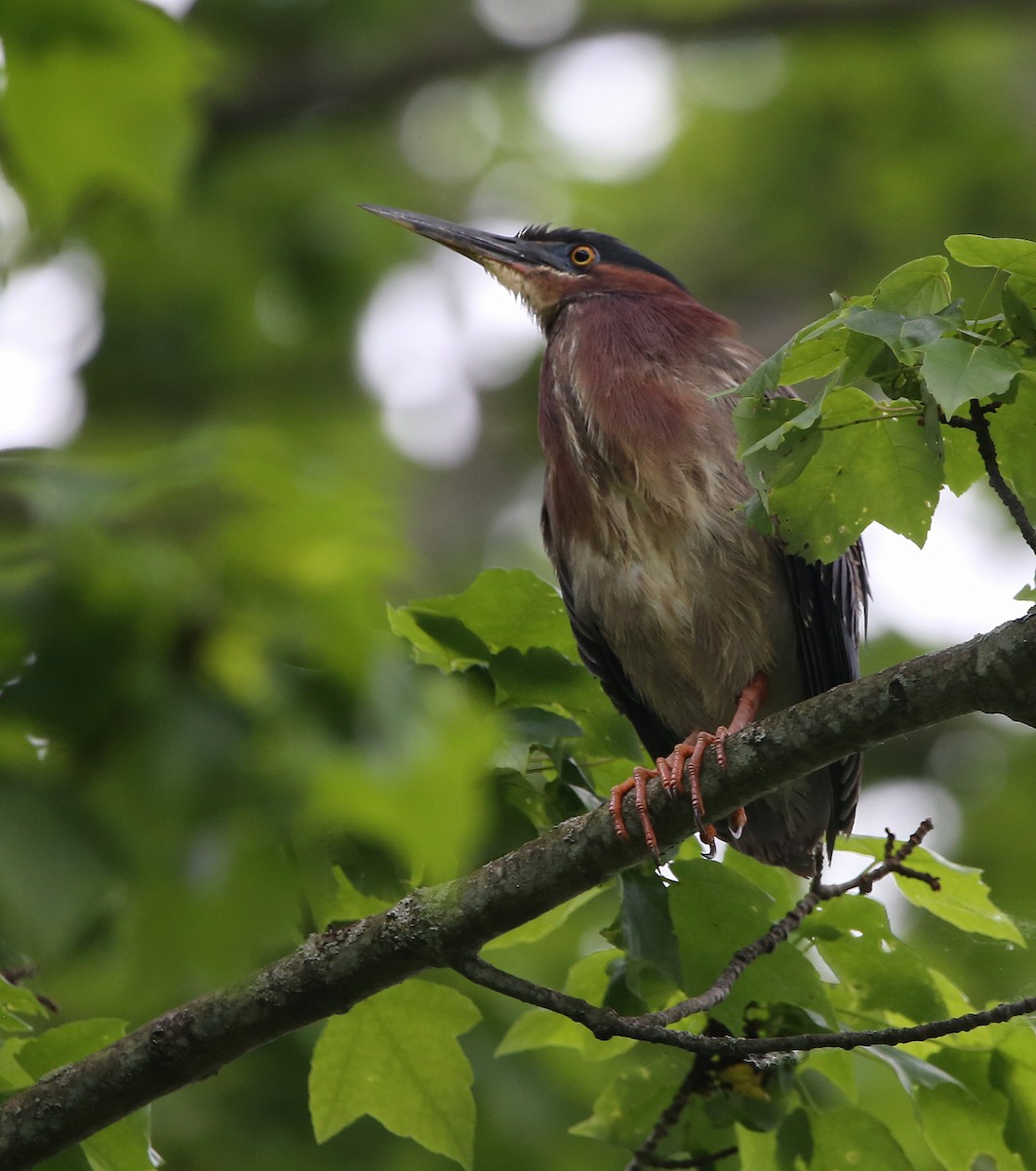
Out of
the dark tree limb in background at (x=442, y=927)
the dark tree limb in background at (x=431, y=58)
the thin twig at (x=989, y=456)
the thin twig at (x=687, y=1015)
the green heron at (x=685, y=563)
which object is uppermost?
the dark tree limb in background at (x=431, y=58)

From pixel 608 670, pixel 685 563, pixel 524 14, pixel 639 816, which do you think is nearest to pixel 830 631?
pixel 685 563

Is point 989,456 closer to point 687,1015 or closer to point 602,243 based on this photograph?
point 687,1015

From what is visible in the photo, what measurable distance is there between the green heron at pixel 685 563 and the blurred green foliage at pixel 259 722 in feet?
2.69

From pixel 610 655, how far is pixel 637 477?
702 mm

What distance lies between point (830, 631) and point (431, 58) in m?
5.14

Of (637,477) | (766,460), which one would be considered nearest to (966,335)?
(766,460)

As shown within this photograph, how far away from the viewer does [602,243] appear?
204 inches

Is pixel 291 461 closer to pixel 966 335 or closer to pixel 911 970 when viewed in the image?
pixel 966 335

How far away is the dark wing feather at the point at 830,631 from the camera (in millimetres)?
4148

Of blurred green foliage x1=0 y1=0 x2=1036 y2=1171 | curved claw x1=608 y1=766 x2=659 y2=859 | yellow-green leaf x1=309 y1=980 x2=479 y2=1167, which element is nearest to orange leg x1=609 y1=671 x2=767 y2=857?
curved claw x1=608 y1=766 x2=659 y2=859

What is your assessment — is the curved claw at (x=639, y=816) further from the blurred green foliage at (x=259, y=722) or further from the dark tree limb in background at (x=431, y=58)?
the dark tree limb in background at (x=431, y=58)

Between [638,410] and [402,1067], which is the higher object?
[638,410]

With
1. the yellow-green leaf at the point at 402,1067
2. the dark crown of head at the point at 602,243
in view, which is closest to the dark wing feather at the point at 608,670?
the dark crown of head at the point at 602,243

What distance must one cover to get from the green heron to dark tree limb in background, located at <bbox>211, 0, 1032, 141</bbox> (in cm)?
392
